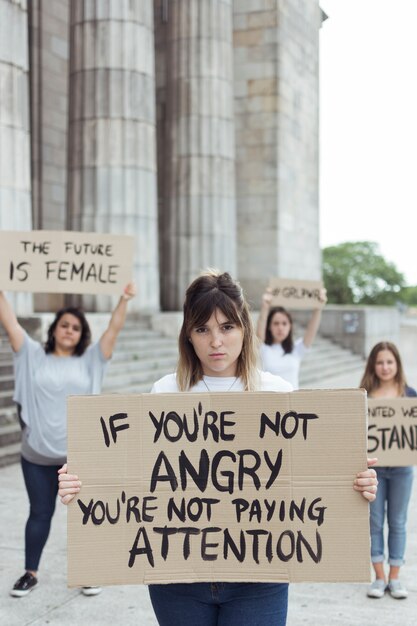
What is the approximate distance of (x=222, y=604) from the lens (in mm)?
2596

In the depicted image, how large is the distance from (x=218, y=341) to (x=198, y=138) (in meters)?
16.7

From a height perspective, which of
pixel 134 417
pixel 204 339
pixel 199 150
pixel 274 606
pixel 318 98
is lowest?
pixel 274 606

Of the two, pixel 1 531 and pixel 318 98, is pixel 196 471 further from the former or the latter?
pixel 318 98

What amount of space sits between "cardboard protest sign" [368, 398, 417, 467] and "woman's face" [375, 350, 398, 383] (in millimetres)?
181

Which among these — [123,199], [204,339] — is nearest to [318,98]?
[123,199]

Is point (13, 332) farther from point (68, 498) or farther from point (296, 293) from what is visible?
point (296, 293)

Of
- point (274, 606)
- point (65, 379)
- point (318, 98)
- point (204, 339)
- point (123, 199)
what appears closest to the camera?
point (274, 606)

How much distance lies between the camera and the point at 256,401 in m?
2.67

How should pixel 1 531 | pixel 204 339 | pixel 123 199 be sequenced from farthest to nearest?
1. pixel 123 199
2. pixel 1 531
3. pixel 204 339

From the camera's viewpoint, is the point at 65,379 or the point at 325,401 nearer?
the point at 325,401

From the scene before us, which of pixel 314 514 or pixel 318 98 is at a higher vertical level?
pixel 318 98

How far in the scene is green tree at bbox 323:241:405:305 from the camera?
257 feet

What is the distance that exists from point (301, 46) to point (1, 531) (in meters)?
21.2

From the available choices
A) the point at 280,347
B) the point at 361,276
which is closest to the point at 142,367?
the point at 280,347
